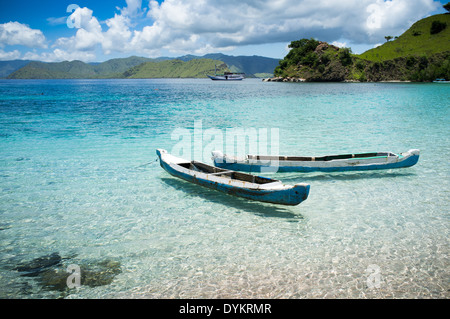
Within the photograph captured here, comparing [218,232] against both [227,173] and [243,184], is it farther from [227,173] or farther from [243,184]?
[227,173]

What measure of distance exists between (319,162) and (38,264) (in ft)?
34.9

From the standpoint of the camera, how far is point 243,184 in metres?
10.1

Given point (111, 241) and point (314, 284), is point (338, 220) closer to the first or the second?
point (314, 284)

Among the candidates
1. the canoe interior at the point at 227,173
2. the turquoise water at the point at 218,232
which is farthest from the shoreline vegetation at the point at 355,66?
the canoe interior at the point at 227,173

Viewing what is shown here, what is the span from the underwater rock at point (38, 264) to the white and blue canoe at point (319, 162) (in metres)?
7.94

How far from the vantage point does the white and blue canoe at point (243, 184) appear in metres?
9.28

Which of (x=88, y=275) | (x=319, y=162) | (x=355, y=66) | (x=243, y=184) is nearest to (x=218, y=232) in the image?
(x=243, y=184)

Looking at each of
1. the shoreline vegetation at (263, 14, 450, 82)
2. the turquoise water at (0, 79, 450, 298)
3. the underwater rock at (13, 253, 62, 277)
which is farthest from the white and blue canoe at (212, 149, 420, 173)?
the shoreline vegetation at (263, 14, 450, 82)

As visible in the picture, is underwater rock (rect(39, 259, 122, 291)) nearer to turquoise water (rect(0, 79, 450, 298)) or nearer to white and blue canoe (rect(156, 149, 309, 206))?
turquoise water (rect(0, 79, 450, 298))

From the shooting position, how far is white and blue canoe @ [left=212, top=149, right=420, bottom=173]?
505 inches

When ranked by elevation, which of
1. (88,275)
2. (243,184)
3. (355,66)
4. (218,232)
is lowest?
(88,275)

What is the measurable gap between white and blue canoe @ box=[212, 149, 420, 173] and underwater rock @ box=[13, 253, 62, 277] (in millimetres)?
7936

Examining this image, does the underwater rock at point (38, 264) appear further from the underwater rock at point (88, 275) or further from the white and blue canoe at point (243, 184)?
the white and blue canoe at point (243, 184)
